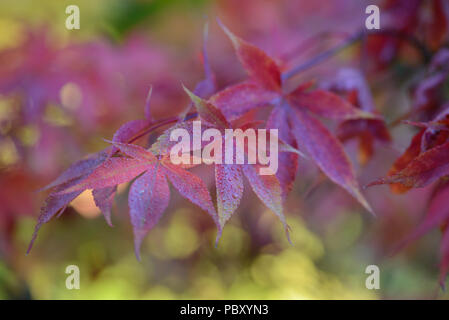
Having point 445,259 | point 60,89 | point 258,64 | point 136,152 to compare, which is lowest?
point 445,259

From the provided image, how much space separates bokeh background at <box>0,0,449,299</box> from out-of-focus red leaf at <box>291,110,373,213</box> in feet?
0.43

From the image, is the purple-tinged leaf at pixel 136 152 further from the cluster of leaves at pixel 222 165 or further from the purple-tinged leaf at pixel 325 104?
the purple-tinged leaf at pixel 325 104

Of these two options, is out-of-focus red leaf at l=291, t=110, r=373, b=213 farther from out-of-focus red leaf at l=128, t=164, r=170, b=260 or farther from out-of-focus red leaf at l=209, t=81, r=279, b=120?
out-of-focus red leaf at l=128, t=164, r=170, b=260

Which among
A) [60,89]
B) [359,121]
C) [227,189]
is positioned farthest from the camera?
[60,89]

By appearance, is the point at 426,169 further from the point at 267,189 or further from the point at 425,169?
the point at 267,189

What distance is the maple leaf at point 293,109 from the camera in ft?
1.39

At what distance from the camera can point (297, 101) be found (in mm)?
479

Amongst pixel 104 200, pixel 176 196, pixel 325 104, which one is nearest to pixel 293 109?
pixel 325 104

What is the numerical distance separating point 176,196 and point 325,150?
0.51 m

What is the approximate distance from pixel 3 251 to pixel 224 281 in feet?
2.04

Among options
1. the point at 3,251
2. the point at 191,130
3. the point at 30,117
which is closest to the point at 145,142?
the point at 191,130

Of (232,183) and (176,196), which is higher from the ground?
(176,196)

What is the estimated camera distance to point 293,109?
47cm
